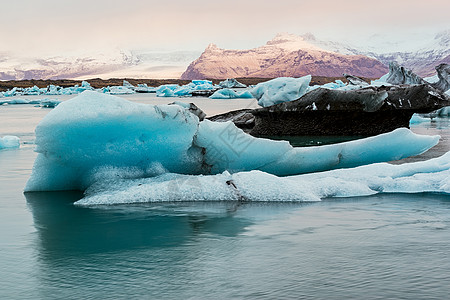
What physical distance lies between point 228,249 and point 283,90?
43.8 feet

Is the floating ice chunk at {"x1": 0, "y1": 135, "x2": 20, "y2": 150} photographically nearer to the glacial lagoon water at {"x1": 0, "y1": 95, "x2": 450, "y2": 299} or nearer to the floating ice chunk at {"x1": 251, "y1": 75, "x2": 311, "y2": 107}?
the glacial lagoon water at {"x1": 0, "y1": 95, "x2": 450, "y2": 299}

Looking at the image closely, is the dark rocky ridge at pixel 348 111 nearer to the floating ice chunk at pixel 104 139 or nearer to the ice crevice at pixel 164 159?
the ice crevice at pixel 164 159

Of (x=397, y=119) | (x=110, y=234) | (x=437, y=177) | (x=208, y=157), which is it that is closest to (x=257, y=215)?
(x=110, y=234)

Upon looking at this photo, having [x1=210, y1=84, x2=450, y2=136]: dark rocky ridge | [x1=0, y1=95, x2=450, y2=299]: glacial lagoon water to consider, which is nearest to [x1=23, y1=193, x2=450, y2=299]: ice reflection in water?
[x1=0, y1=95, x2=450, y2=299]: glacial lagoon water

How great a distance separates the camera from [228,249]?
4055 mm

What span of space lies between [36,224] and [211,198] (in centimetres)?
159

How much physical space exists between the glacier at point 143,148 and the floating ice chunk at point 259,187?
263mm

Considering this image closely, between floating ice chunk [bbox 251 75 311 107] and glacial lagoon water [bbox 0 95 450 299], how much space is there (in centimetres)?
1134

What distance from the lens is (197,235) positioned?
447 cm

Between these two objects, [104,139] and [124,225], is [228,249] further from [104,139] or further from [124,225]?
→ [104,139]

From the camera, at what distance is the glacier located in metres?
5.83

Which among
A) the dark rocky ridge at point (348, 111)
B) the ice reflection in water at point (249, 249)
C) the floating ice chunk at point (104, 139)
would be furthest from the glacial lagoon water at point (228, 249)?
the dark rocky ridge at point (348, 111)

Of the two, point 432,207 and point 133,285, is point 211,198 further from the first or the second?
point 133,285

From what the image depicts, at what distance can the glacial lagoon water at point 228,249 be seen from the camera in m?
3.26
